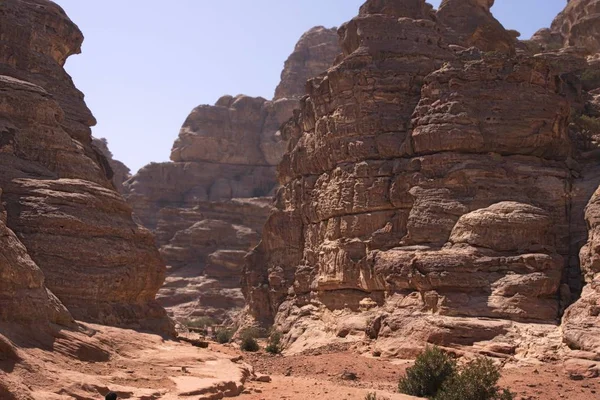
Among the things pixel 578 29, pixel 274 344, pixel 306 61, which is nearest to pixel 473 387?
pixel 274 344

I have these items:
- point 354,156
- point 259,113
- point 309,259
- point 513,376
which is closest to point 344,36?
point 354,156

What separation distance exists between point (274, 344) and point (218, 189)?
5158 centimetres

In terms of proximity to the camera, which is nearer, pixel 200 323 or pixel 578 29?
pixel 200 323

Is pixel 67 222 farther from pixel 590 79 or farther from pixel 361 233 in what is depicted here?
pixel 590 79

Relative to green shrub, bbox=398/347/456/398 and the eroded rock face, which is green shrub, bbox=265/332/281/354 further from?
the eroded rock face

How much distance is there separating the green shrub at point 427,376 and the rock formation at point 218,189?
4155cm

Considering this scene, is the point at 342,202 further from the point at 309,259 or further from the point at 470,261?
the point at 470,261

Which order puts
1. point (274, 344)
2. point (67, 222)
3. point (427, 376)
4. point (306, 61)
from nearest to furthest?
point (427, 376)
point (67, 222)
point (274, 344)
point (306, 61)

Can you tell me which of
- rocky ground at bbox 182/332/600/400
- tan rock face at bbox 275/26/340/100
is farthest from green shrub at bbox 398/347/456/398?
tan rock face at bbox 275/26/340/100

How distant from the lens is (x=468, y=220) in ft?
90.0

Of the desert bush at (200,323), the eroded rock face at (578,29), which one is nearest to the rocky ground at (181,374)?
the desert bush at (200,323)

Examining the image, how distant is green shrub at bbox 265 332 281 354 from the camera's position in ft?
103

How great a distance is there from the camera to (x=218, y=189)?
81.9 m

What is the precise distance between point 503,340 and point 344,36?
20.5 m
